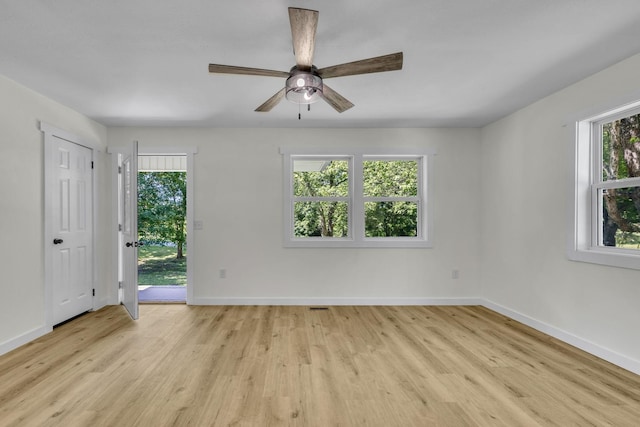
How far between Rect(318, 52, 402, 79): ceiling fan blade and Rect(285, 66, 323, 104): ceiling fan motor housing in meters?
0.05

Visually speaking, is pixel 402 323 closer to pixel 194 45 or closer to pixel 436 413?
pixel 436 413

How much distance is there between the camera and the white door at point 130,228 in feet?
11.8

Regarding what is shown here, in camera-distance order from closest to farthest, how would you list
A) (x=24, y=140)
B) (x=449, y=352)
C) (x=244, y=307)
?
1. (x=449, y=352)
2. (x=24, y=140)
3. (x=244, y=307)

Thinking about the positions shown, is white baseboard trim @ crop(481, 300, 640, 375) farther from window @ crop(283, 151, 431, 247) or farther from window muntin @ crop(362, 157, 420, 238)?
window muntin @ crop(362, 157, 420, 238)

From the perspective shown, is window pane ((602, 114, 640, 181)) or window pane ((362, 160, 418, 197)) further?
window pane ((362, 160, 418, 197))

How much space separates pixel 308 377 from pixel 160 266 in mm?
6674

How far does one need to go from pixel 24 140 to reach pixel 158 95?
1283 mm

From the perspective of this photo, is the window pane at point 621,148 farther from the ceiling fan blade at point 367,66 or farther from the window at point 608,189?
the ceiling fan blade at point 367,66

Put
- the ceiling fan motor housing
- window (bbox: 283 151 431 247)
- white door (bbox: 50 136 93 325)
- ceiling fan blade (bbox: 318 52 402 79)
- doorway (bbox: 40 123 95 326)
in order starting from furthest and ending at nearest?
1. window (bbox: 283 151 431 247)
2. white door (bbox: 50 136 93 325)
3. doorway (bbox: 40 123 95 326)
4. the ceiling fan motor housing
5. ceiling fan blade (bbox: 318 52 402 79)

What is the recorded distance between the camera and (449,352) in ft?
9.05

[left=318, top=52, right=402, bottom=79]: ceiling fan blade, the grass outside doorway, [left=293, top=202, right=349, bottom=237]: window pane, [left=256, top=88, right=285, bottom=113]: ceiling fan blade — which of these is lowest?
the grass outside doorway

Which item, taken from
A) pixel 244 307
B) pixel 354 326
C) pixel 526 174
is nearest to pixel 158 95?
pixel 244 307

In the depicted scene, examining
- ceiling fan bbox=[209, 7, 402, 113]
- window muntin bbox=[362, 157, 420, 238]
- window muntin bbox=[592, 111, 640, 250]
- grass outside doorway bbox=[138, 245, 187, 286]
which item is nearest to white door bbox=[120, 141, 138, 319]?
ceiling fan bbox=[209, 7, 402, 113]

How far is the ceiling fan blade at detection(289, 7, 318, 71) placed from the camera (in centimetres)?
151
